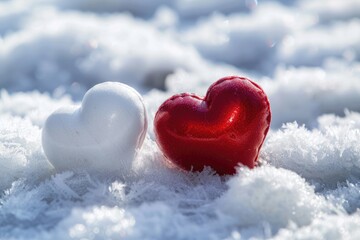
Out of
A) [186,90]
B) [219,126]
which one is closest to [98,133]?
[219,126]

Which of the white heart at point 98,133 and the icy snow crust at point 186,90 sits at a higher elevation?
the white heart at point 98,133

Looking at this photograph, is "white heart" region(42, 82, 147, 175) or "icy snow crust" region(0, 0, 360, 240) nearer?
"icy snow crust" region(0, 0, 360, 240)

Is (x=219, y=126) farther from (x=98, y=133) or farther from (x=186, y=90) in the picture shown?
(x=186, y=90)

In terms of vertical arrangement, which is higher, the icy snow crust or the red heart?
the red heart

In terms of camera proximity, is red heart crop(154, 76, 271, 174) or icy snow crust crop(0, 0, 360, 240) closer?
icy snow crust crop(0, 0, 360, 240)

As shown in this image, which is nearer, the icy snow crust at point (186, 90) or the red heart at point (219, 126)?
the icy snow crust at point (186, 90)

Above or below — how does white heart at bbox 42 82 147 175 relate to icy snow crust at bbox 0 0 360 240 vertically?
above
